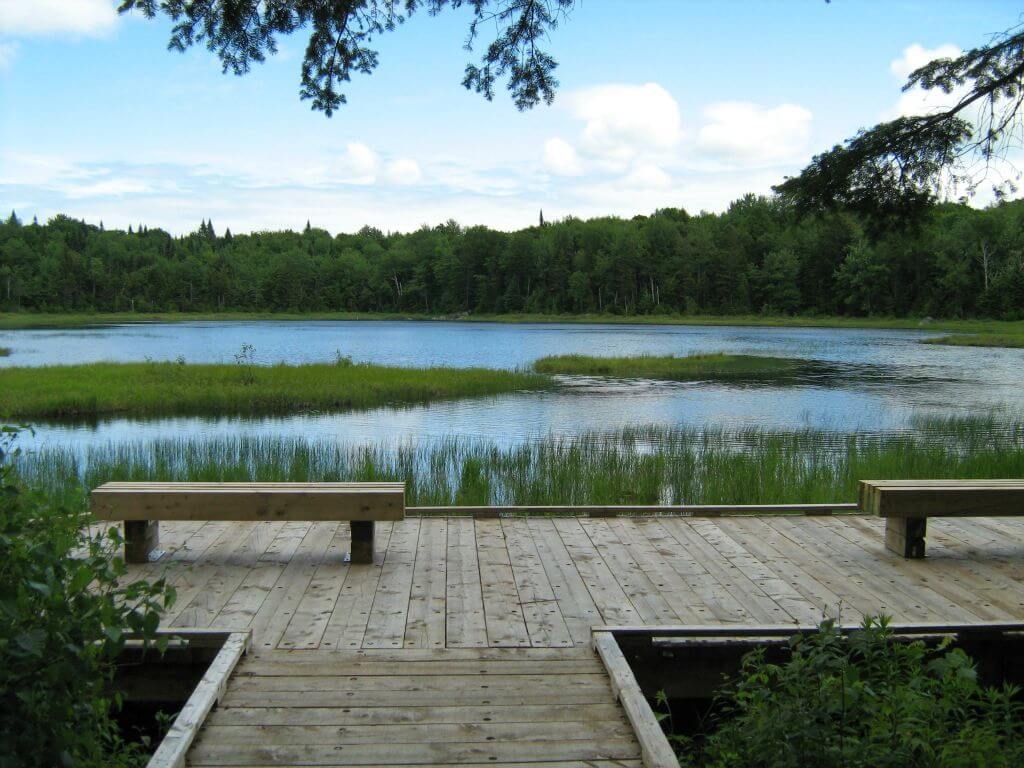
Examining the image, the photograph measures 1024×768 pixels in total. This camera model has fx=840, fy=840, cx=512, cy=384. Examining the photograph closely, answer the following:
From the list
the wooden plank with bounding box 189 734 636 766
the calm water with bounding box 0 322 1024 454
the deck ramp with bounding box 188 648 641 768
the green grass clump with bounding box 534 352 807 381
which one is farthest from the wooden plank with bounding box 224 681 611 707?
the green grass clump with bounding box 534 352 807 381

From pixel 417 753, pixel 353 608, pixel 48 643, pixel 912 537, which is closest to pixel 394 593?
pixel 353 608

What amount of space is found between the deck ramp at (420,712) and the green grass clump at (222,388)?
1590 centimetres

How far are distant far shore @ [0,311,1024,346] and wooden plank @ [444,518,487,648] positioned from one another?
47.0m

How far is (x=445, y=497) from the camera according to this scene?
8094 millimetres

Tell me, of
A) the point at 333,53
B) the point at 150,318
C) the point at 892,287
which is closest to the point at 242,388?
the point at 333,53

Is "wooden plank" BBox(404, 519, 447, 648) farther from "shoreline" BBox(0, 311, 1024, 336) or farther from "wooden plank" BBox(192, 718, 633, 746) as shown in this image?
"shoreline" BBox(0, 311, 1024, 336)

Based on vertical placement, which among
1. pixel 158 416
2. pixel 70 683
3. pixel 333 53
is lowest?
pixel 158 416

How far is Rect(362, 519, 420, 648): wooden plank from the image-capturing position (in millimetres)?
3906

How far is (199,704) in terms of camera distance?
9.97 ft

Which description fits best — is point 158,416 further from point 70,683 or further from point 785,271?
point 785,271

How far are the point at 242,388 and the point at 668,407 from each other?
10364 mm

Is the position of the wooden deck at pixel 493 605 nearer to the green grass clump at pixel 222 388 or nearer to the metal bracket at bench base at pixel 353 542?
the metal bracket at bench base at pixel 353 542

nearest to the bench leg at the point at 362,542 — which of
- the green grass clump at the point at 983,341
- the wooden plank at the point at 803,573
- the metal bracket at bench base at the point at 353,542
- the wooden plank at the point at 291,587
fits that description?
the metal bracket at bench base at the point at 353,542

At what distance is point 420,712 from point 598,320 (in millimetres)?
89005
